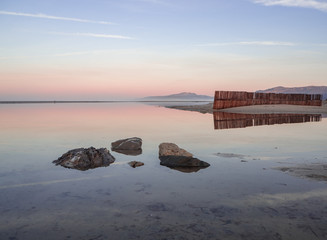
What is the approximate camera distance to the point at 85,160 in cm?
669

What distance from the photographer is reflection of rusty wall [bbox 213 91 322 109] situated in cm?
Result: 2998

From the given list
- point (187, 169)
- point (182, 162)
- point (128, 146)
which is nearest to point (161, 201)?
point (187, 169)

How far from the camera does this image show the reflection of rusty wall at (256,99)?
29984 mm

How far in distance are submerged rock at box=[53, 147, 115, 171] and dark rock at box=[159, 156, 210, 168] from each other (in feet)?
4.49

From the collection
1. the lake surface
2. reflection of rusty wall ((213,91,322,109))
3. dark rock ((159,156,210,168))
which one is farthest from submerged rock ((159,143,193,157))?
reflection of rusty wall ((213,91,322,109))

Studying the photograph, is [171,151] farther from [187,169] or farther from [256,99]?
[256,99]

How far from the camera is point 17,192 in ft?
15.5

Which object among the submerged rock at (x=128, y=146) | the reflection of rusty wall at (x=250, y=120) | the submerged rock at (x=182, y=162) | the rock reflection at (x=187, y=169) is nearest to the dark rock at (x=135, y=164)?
the submerged rock at (x=182, y=162)

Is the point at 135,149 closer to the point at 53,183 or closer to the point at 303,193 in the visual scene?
the point at 53,183

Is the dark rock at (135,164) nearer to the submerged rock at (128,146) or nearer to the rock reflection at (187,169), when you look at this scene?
the rock reflection at (187,169)

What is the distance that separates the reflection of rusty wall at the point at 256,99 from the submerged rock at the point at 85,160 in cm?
2381

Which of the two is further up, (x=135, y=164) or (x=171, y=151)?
Result: (x=171, y=151)

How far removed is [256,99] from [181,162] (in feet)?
88.3

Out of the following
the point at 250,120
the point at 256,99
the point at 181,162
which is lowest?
the point at 250,120
